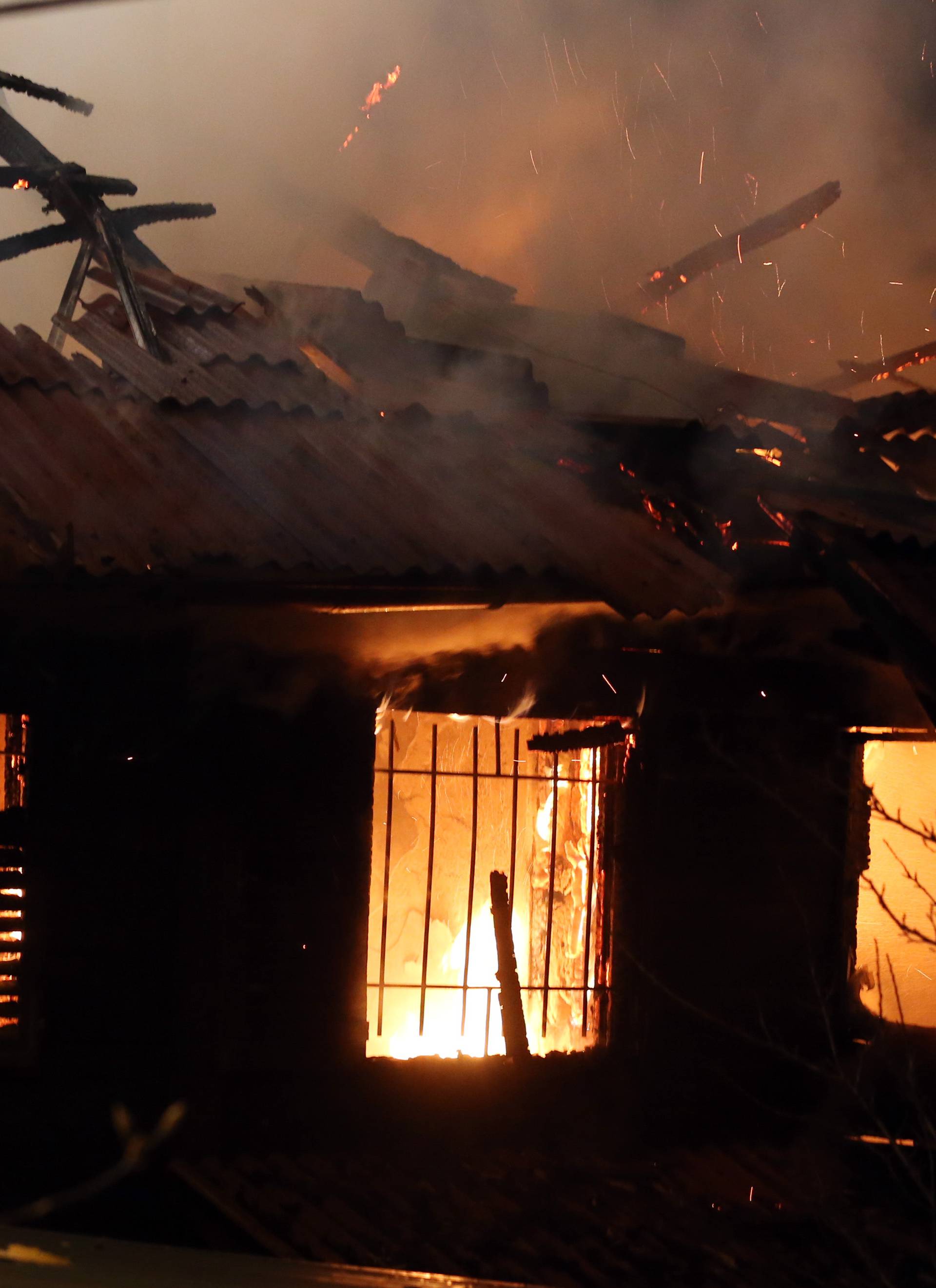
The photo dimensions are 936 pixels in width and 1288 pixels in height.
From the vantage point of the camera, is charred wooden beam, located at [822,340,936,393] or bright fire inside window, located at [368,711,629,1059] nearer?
bright fire inside window, located at [368,711,629,1059]

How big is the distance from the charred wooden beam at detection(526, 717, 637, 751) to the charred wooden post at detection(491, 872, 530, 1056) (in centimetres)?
78

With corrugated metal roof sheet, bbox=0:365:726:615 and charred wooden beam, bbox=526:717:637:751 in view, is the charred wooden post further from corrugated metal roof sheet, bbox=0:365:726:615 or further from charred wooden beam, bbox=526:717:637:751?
corrugated metal roof sheet, bbox=0:365:726:615

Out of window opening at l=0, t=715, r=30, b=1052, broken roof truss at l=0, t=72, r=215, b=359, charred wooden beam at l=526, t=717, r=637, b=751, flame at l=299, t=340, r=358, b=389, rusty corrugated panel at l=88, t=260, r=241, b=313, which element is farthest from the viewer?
broken roof truss at l=0, t=72, r=215, b=359

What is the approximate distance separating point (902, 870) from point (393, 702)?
3.65m

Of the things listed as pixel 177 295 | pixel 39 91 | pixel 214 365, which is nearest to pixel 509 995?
pixel 214 365

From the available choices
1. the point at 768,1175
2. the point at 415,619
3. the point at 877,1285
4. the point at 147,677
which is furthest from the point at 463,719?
the point at 877,1285

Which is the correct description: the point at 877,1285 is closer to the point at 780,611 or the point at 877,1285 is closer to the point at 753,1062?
the point at 753,1062

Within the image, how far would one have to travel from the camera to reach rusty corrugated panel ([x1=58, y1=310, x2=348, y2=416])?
6.98m

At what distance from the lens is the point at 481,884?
995 centimetres

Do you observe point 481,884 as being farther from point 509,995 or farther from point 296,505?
point 296,505

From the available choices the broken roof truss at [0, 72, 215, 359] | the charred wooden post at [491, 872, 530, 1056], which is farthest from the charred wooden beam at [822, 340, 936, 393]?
the charred wooden post at [491, 872, 530, 1056]

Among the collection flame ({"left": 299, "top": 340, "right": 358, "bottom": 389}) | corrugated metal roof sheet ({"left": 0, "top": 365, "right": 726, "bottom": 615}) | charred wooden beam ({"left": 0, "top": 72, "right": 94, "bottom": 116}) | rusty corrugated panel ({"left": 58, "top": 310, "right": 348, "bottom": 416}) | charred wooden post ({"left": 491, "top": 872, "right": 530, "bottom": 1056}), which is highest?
charred wooden beam ({"left": 0, "top": 72, "right": 94, "bottom": 116})

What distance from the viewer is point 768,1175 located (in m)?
5.88

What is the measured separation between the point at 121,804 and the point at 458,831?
14.7ft
